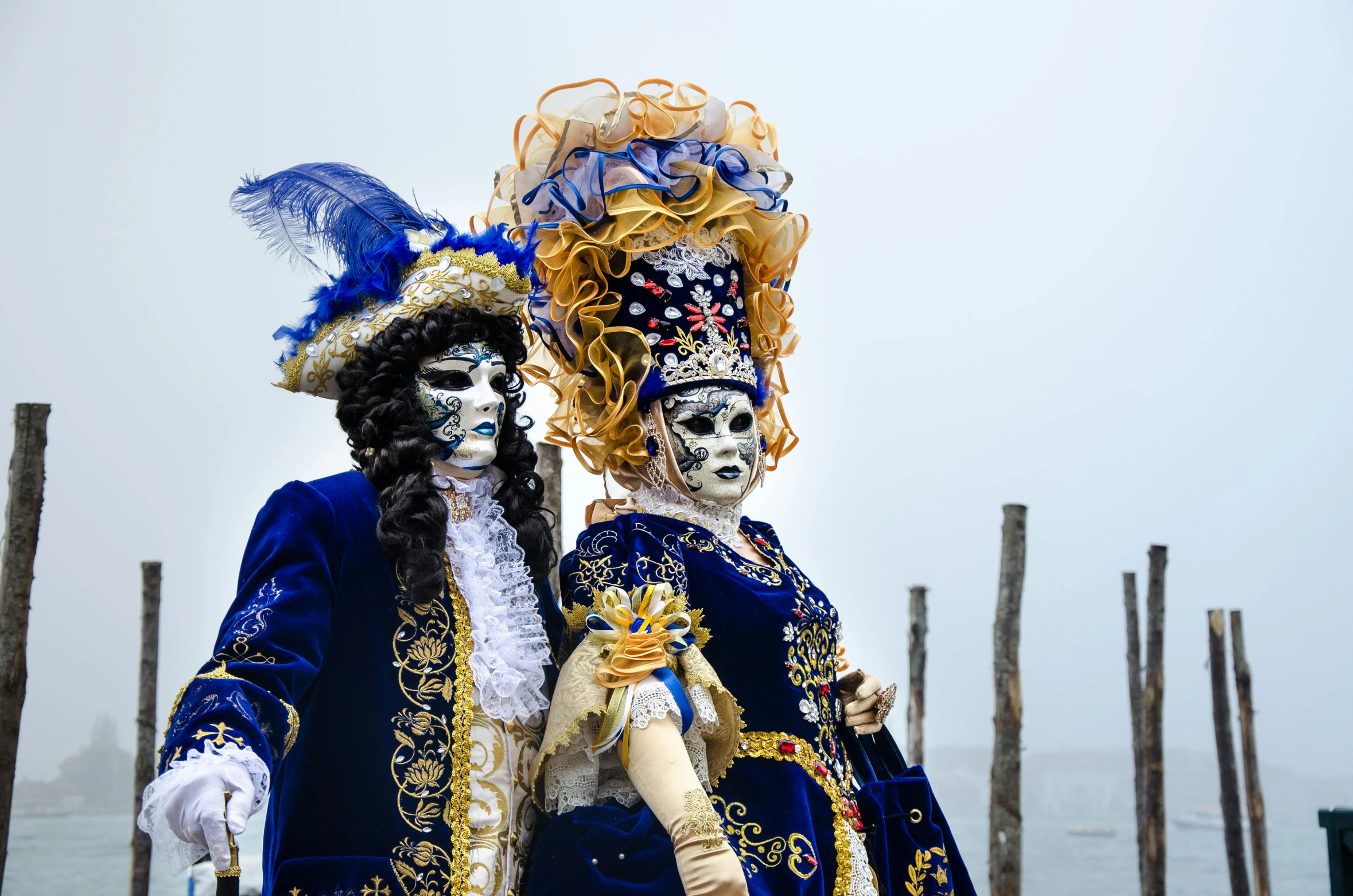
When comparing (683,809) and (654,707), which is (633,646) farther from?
(683,809)

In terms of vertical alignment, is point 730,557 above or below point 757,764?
above

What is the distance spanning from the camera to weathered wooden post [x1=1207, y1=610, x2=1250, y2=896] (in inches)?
388

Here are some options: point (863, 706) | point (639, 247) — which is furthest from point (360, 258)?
point (863, 706)

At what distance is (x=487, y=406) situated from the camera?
121 inches

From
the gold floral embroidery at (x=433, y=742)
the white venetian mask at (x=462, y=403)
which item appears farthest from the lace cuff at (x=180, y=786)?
the white venetian mask at (x=462, y=403)

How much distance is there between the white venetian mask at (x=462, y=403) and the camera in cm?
304

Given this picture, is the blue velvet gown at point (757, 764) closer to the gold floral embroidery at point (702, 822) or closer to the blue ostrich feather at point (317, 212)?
the gold floral embroidery at point (702, 822)

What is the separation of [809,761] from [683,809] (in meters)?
0.55

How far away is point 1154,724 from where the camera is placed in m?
9.74

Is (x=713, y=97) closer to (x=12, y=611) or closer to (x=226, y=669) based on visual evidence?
(x=226, y=669)

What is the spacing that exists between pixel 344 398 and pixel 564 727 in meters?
0.98

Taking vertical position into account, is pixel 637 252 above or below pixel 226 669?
above

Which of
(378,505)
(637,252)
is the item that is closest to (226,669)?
(378,505)

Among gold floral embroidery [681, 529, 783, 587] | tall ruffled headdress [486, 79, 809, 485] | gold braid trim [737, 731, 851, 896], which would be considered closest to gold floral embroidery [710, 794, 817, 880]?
gold braid trim [737, 731, 851, 896]
